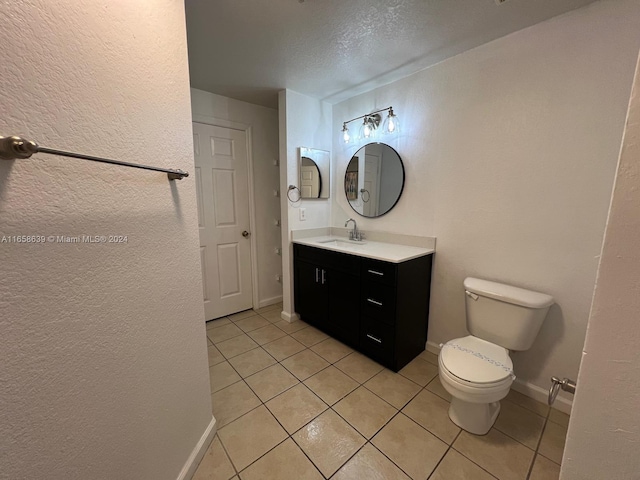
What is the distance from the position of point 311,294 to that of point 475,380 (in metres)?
1.48

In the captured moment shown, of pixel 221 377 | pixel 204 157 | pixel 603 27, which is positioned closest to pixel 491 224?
pixel 603 27

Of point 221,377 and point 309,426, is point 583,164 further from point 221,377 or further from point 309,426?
point 221,377

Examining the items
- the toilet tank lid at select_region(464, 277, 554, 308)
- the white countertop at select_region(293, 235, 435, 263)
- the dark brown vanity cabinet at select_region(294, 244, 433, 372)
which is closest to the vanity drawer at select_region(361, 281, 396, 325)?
the dark brown vanity cabinet at select_region(294, 244, 433, 372)

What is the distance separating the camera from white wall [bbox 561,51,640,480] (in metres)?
0.43

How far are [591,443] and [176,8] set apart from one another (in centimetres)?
175

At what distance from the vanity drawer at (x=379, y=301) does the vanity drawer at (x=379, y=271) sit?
0.04 metres

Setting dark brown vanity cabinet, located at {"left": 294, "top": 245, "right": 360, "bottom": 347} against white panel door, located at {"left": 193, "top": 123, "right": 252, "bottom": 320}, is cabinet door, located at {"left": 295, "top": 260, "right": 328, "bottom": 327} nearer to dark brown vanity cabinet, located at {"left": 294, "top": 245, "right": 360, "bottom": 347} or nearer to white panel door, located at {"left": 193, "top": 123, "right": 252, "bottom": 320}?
dark brown vanity cabinet, located at {"left": 294, "top": 245, "right": 360, "bottom": 347}

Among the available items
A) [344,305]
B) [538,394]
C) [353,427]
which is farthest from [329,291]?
[538,394]

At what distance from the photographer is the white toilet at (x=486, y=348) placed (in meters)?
1.31

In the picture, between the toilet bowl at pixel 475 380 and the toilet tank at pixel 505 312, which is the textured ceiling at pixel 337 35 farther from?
the toilet bowl at pixel 475 380

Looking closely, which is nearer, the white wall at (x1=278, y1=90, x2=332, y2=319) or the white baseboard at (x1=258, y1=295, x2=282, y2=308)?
the white wall at (x1=278, y1=90, x2=332, y2=319)

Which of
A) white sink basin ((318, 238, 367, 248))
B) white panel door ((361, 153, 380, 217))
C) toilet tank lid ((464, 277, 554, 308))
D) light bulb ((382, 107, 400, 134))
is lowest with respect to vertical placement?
toilet tank lid ((464, 277, 554, 308))

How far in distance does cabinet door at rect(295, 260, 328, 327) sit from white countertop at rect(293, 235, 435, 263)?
24cm

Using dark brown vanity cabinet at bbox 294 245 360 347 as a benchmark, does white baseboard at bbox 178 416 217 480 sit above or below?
below
